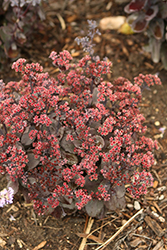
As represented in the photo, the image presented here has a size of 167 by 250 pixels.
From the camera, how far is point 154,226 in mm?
2551

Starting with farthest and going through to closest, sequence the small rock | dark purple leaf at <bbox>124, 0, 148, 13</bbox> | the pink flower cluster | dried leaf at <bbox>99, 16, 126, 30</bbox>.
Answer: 1. dried leaf at <bbox>99, 16, 126, 30</bbox>
2. dark purple leaf at <bbox>124, 0, 148, 13</bbox>
3. the small rock
4. the pink flower cluster

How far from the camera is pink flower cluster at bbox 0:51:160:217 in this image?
2.17 m

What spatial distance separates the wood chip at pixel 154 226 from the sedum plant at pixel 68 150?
17.0 inches

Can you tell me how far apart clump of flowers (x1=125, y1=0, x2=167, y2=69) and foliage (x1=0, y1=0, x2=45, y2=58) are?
3.62ft

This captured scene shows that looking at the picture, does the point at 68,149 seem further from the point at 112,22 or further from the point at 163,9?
the point at 112,22

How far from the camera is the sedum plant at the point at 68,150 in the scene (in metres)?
2.17

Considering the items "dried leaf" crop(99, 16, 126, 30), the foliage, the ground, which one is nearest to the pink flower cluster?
the ground

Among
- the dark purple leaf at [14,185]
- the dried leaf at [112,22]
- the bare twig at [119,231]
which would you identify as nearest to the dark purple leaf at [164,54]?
the dried leaf at [112,22]

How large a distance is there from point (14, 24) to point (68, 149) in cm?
200

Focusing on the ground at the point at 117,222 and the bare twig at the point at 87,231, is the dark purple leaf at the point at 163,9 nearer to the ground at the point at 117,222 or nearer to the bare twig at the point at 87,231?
the ground at the point at 117,222

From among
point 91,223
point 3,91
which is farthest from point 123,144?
point 3,91

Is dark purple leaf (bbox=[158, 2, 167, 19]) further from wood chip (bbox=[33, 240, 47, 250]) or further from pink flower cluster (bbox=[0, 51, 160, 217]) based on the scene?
wood chip (bbox=[33, 240, 47, 250])

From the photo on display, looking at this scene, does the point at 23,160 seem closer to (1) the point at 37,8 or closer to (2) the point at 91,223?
(2) the point at 91,223

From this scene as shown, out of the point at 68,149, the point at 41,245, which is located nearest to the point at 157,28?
the point at 68,149
